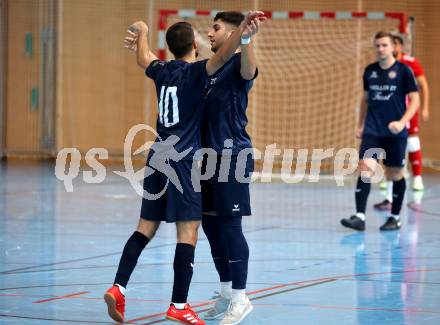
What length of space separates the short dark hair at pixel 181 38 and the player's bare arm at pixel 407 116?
13.7ft

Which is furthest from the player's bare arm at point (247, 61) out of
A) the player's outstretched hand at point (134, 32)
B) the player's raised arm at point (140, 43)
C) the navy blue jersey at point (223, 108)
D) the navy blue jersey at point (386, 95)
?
the navy blue jersey at point (386, 95)

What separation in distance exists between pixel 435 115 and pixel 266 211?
7.77 meters

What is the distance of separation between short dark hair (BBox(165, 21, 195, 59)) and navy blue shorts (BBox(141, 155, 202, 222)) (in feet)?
2.09

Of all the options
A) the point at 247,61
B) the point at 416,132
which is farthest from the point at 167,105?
the point at 416,132

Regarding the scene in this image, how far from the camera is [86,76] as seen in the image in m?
19.2

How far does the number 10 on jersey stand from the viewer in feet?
17.0

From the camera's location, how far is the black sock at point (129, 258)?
5227 mm

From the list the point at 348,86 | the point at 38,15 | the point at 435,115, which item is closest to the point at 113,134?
the point at 38,15

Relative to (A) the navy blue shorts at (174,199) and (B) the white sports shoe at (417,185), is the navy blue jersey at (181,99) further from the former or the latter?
(B) the white sports shoe at (417,185)

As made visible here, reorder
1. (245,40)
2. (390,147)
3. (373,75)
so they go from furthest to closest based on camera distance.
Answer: (373,75) → (390,147) → (245,40)

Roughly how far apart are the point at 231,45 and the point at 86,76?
575 inches

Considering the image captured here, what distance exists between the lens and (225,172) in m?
5.48

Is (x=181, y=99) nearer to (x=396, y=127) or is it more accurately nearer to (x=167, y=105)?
(x=167, y=105)

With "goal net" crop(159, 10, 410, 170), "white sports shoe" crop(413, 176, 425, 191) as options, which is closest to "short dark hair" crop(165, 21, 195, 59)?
"white sports shoe" crop(413, 176, 425, 191)
